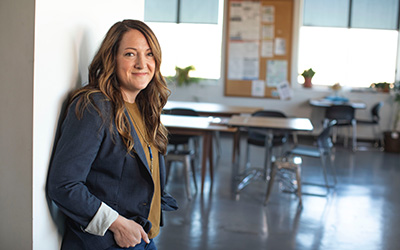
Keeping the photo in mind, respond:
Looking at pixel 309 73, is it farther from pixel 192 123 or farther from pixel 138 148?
pixel 138 148

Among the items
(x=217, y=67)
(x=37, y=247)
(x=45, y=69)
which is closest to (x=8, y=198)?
(x=37, y=247)

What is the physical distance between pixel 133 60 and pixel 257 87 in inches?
301

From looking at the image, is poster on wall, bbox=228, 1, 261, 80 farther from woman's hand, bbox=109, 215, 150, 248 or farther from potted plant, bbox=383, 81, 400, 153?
woman's hand, bbox=109, 215, 150, 248

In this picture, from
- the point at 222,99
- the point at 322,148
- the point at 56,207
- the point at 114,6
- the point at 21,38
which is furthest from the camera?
the point at 222,99

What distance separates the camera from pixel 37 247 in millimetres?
1352

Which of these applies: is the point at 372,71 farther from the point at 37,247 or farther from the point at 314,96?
the point at 37,247

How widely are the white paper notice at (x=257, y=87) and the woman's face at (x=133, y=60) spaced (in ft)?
24.9

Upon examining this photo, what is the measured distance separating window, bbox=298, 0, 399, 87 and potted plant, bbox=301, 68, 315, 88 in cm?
24

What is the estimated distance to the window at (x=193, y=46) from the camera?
9.34m

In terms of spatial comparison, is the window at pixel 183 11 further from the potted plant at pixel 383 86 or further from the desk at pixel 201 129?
the desk at pixel 201 129

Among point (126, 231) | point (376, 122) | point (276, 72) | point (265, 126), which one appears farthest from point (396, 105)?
point (126, 231)

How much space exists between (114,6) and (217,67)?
299 inches

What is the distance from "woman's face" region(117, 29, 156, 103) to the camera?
158 cm

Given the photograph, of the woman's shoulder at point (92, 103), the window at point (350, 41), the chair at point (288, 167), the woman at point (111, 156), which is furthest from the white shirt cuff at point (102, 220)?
the window at point (350, 41)
